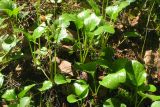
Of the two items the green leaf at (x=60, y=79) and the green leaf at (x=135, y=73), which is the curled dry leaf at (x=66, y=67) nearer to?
the green leaf at (x=60, y=79)

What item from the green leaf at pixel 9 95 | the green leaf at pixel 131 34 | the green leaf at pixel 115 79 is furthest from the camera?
the green leaf at pixel 131 34

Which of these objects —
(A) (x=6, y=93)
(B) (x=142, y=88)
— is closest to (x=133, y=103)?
(B) (x=142, y=88)

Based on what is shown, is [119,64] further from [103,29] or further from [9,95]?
[9,95]

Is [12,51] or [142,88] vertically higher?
[12,51]

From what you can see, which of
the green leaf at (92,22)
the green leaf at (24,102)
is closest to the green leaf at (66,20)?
the green leaf at (92,22)

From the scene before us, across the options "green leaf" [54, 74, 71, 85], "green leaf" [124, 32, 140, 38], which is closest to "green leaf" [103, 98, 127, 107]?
"green leaf" [54, 74, 71, 85]

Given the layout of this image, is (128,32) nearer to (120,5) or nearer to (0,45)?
(120,5)
